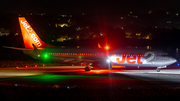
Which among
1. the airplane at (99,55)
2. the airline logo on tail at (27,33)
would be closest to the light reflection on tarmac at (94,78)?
the airplane at (99,55)

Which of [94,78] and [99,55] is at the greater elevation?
[99,55]

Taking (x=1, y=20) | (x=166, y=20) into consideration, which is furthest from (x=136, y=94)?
(x=166, y=20)

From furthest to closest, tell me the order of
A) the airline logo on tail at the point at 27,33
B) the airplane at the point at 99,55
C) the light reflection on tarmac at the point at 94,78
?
the airline logo on tail at the point at 27,33 < the airplane at the point at 99,55 < the light reflection on tarmac at the point at 94,78

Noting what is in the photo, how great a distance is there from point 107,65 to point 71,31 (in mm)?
81419

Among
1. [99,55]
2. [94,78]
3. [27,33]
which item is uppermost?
[27,33]

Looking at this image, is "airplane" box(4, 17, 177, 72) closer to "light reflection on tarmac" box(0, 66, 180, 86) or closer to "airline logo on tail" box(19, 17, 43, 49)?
"airline logo on tail" box(19, 17, 43, 49)

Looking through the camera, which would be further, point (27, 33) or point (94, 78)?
point (27, 33)

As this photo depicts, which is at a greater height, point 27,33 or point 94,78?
point 27,33

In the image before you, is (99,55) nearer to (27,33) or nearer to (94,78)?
(94,78)

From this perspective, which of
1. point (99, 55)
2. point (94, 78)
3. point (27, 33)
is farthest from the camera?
point (27, 33)

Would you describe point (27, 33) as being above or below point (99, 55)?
above

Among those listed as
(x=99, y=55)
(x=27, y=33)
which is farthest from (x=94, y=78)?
(x=27, y=33)

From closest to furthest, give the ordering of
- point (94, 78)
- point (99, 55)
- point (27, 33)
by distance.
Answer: point (94, 78) < point (99, 55) < point (27, 33)

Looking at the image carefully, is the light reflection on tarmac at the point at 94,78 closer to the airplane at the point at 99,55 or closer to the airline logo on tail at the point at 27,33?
the airplane at the point at 99,55
